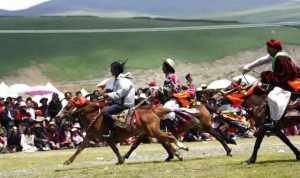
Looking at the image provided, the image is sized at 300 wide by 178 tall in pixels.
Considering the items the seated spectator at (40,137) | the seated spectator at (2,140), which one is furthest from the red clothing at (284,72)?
the seated spectator at (40,137)

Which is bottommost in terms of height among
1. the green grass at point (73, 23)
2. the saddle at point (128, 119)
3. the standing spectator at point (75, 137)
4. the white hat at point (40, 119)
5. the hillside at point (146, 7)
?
the hillside at point (146, 7)

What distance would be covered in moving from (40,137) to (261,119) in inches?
536

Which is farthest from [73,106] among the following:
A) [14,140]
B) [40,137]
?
[40,137]

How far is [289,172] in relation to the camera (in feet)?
47.1

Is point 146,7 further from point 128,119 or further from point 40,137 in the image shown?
point 128,119

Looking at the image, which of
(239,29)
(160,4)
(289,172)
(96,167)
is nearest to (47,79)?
(239,29)

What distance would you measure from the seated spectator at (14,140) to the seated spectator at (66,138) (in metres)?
1.80

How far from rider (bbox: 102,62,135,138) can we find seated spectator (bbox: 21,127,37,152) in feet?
32.6

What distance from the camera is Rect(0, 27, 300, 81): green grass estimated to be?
70625mm

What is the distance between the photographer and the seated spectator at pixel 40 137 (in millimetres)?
28766

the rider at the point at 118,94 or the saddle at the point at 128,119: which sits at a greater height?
the rider at the point at 118,94

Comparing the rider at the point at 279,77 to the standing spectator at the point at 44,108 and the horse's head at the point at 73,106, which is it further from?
the standing spectator at the point at 44,108

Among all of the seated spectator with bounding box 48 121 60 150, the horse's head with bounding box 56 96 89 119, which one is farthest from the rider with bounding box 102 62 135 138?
the seated spectator with bounding box 48 121 60 150

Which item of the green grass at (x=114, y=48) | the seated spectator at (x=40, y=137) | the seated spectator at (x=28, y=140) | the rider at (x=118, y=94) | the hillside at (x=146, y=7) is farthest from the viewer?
the hillside at (x=146, y=7)
